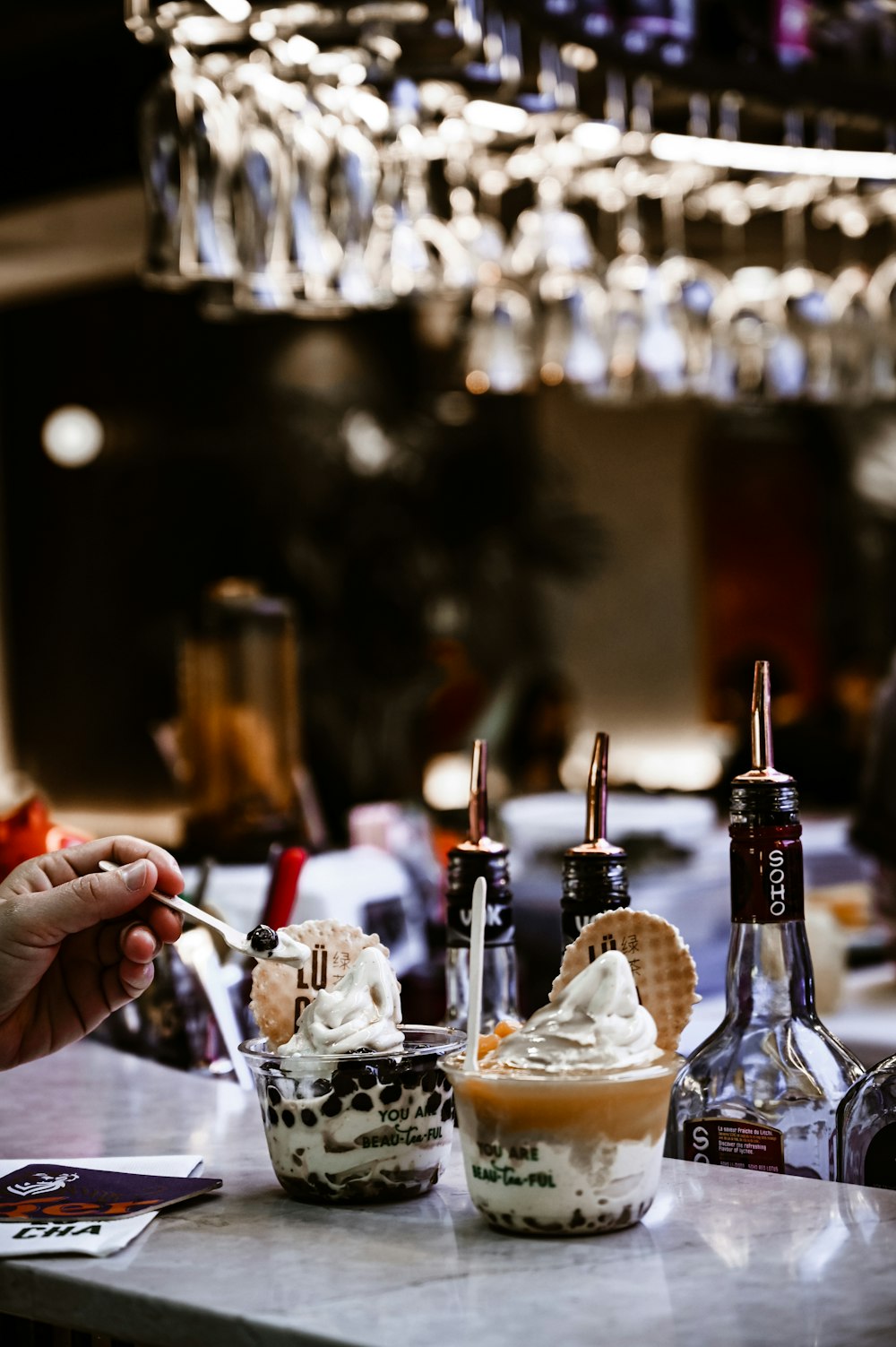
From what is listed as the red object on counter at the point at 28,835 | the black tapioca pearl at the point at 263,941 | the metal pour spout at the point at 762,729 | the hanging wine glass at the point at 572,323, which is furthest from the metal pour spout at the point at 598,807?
the hanging wine glass at the point at 572,323

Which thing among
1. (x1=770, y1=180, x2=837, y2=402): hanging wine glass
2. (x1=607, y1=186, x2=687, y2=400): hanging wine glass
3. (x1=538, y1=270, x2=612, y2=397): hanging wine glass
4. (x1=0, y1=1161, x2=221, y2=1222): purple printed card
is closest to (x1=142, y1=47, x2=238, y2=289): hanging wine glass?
(x1=538, y1=270, x2=612, y2=397): hanging wine glass

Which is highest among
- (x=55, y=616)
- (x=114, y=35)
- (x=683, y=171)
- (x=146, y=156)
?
(x=114, y=35)

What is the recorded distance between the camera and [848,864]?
3.86 metres

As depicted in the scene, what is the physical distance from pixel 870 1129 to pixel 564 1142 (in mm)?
247

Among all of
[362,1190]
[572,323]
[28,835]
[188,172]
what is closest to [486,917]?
[362,1190]

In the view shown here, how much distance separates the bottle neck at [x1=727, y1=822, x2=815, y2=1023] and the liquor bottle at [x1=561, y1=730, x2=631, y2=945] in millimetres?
85

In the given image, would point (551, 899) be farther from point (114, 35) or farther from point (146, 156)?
point (114, 35)

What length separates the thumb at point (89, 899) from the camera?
3.88ft

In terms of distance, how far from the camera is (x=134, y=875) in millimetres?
1180

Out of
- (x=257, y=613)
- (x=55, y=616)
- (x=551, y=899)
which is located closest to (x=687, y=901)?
(x=551, y=899)

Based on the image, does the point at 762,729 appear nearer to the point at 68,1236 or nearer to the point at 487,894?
Result: the point at 487,894

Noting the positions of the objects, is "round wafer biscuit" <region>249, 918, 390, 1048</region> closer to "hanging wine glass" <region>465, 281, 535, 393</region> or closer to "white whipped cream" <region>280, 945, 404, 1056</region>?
"white whipped cream" <region>280, 945, 404, 1056</region>

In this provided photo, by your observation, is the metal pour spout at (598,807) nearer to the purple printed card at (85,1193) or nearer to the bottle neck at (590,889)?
the bottle neck at (590,889)

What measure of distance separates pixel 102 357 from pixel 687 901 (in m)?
4.56
